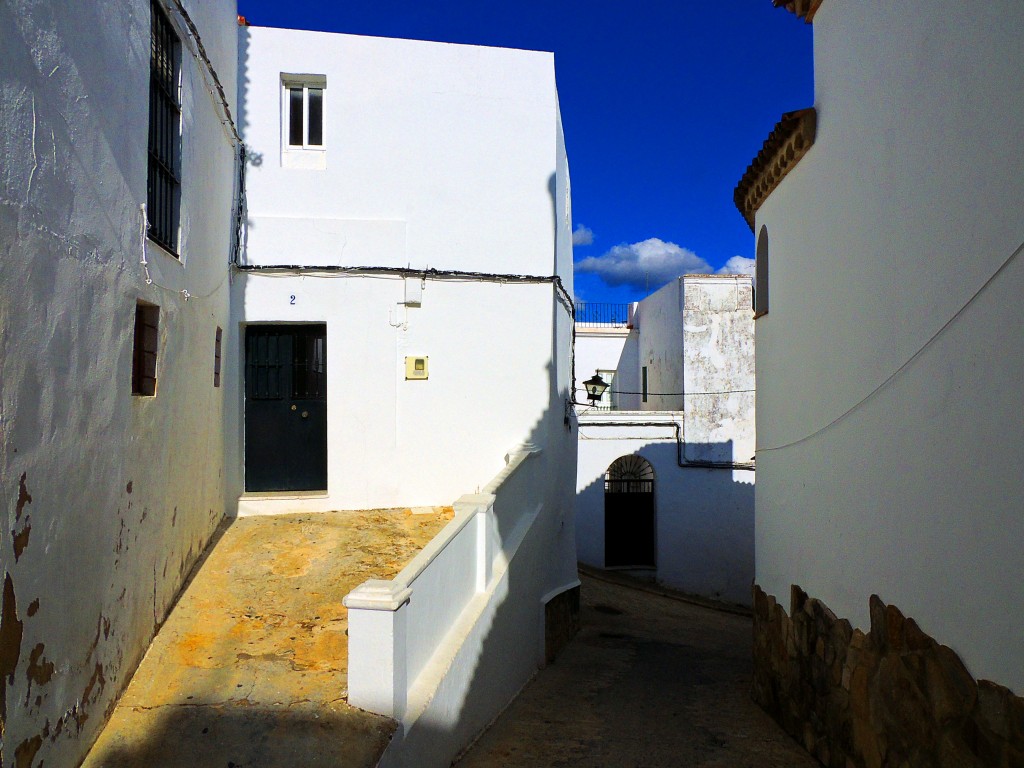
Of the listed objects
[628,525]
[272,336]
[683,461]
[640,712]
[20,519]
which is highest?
[272,336]

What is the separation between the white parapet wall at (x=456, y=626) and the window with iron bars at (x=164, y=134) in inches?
128

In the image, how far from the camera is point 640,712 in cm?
743

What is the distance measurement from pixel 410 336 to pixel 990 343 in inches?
239

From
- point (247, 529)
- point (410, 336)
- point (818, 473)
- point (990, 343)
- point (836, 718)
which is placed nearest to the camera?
point (990, 343)

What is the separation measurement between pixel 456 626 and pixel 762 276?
17.9 feet

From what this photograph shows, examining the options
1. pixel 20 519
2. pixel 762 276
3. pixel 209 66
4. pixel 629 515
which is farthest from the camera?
pixel 629 515

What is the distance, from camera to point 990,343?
3.79 metres

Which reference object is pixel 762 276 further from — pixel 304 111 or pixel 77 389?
pixel 77 389

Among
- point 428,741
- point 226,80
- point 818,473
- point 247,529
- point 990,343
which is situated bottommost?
point 428,741

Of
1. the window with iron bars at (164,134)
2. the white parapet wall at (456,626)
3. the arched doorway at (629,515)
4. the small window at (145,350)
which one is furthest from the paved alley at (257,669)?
the arched doorway at (629,515)

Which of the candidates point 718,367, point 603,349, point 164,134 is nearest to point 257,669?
point 164,134

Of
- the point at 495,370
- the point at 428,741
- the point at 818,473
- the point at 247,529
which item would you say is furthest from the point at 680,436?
the point at 428,741

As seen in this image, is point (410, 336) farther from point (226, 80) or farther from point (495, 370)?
point (226, 80)

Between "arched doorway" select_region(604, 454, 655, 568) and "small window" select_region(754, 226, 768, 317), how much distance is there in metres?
9.61
